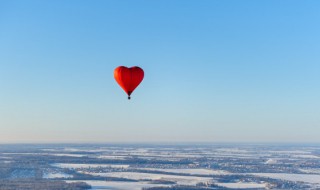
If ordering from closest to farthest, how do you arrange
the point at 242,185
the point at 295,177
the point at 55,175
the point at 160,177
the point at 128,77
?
the point at 128,77 → the point at 242,185 → the point at 160,177 → the point at 55,175 → the point at 295,177

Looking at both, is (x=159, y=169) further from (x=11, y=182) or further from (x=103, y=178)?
(x=11, y=182)

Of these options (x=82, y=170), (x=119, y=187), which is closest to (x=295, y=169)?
(x=82, y=170)

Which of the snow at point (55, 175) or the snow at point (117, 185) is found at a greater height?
the snow at point (55, 175)

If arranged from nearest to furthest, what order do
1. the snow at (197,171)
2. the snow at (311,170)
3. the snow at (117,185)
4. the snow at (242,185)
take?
the snow at (117,185)
the snow at (242,185)
the snow at (197,171)
the snow at (311,170)

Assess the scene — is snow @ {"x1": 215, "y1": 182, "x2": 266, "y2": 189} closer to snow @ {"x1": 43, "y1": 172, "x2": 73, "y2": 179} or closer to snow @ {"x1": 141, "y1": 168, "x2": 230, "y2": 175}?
snow @ {"x1": 141, "y1": 168, "x2": 230, "y2": 175}

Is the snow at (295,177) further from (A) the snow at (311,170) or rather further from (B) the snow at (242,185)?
(B) the snow at (242,185)

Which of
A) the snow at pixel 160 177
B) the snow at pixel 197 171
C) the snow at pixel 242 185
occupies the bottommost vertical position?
the snow at pixel 242 185

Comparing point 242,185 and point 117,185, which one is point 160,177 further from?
point 242,185

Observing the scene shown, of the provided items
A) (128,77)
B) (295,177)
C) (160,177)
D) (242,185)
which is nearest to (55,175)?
(160,177)

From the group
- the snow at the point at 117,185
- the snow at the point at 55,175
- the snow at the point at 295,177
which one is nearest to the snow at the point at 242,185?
the snow at the point at 117,185
